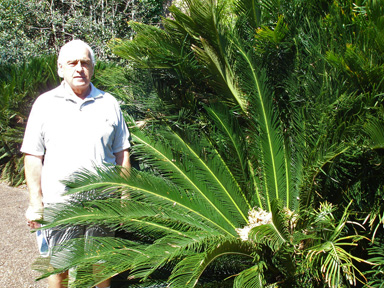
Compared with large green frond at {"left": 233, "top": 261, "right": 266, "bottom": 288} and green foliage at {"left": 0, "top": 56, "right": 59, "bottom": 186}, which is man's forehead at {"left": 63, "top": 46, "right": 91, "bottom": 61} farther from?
green foliage at {"left": 0, "top": 56, "right": 59, "bottom": 186}

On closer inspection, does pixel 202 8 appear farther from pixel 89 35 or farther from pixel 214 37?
pixel 89 35

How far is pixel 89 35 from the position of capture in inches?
355

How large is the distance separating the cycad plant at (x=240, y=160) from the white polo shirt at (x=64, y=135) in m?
0.12

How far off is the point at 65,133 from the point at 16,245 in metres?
2.73

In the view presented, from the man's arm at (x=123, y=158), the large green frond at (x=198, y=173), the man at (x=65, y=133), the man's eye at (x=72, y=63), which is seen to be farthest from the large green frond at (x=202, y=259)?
the man's eye at (x=72, y=63)

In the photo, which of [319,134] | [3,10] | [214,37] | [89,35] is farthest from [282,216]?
[3,10]

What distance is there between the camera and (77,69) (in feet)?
8.66

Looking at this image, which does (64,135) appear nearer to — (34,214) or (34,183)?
(34,183)

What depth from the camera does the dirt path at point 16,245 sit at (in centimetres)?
391

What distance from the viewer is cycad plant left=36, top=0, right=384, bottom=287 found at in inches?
103

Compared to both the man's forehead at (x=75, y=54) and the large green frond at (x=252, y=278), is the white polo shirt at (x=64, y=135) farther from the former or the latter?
the large green frond at (x=252, y=278)

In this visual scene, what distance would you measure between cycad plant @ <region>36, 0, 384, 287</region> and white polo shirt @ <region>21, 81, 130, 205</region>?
0.39 feet

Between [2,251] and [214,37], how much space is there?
3.31 metres

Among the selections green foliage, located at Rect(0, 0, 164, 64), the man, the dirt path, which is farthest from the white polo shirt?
green foliage, located at Rect(0, 0, 164, 64)
